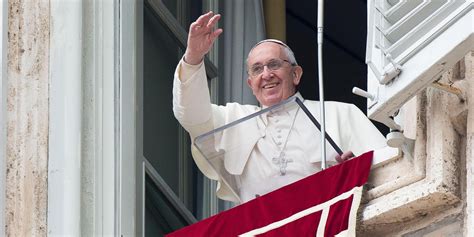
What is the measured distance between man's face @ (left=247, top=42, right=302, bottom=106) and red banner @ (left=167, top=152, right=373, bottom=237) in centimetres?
63

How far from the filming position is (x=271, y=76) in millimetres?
8656

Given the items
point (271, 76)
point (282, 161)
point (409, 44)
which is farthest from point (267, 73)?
point (409, 44)

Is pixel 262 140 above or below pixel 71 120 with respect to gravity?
below

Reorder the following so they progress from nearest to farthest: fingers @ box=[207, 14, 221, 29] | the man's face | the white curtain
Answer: fingers @ box=[207, 14, 221, 29] → the man's face → the white curtain

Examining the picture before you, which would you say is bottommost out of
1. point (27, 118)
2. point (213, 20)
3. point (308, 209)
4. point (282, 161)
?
point (308, 209)

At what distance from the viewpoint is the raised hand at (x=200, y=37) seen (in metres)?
8.20

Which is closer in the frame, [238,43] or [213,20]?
[213,20]

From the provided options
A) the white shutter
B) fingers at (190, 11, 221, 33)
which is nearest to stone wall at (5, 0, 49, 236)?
fingers at (190, 11, 221, 33)

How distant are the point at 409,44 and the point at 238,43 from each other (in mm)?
2221

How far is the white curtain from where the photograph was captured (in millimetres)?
9594

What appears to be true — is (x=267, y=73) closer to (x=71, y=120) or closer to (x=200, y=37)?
(x=200, y=37)

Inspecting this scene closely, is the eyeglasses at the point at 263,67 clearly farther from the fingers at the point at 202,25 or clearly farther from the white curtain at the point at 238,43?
the white curtain at the point at 238,43

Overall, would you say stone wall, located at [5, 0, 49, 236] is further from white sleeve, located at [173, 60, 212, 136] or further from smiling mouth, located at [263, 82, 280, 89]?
smiling mouth, located at [263, 82, 280, 89]

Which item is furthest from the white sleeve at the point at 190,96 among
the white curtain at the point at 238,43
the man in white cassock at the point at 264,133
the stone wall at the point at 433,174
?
the white curtain at the point at 238,43
